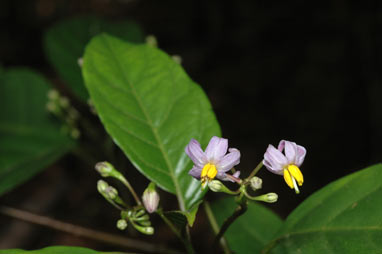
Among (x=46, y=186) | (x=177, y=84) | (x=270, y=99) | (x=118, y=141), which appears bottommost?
(x=46, y=186)

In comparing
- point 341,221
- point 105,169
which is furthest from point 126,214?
point 341,221

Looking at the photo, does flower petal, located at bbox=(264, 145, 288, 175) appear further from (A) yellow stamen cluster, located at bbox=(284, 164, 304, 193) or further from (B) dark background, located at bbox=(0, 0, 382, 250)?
(B) dark background, located at bbox=(0, 0, 382, 250)

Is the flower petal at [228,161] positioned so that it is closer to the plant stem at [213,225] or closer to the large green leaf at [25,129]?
the plant stem at [213,225]

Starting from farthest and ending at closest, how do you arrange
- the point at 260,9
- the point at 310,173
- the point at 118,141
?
1. the point at 260,9
2. the point at 310,173
3. the point at 118,141

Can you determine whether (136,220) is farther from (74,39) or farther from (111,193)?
(74,39)

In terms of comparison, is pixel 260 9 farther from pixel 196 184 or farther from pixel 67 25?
pixel 196 184

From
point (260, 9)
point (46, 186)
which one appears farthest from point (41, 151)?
point (260, 9)
